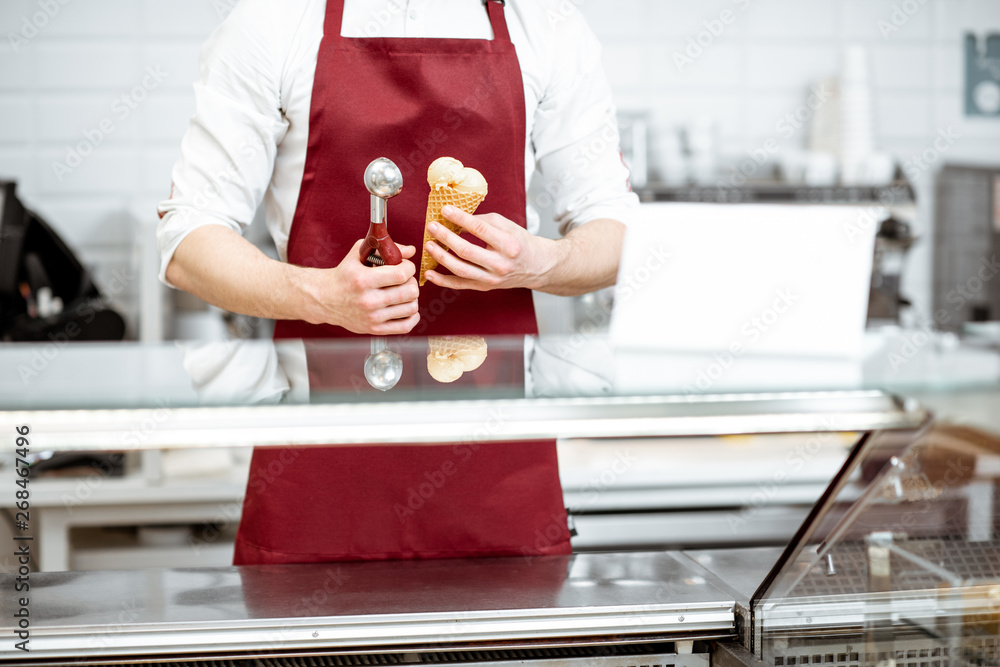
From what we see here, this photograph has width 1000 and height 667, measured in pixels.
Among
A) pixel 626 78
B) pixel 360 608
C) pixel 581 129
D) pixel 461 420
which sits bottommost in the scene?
pixel 360 608

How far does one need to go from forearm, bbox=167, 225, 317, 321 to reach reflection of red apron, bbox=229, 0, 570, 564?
13 centimetres

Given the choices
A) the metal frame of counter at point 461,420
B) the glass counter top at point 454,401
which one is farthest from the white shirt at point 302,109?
the metal frame of counter at point 461,420

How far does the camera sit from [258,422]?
537 mm

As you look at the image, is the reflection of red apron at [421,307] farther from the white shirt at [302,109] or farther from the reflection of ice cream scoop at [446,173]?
the reflection of ice cream scoop at [446,173]

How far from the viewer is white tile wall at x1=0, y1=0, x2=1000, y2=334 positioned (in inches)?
96.0

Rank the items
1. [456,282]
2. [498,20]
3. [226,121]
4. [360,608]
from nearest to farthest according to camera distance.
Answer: [360,608]
[456,282]
[226,121]
[498,20]

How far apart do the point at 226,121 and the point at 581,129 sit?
0.42 meters

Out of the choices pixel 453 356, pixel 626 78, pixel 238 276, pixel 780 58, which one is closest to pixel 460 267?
pixel 453 356

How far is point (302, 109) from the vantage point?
1.04 meters

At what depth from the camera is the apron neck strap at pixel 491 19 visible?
1.05 m

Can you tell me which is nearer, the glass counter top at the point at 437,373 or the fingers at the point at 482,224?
the glass counter top at the point at 437,373

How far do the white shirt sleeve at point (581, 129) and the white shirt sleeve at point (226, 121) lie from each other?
1.08 feet

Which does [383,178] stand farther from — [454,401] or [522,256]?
[522,256]

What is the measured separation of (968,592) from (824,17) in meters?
2.37
